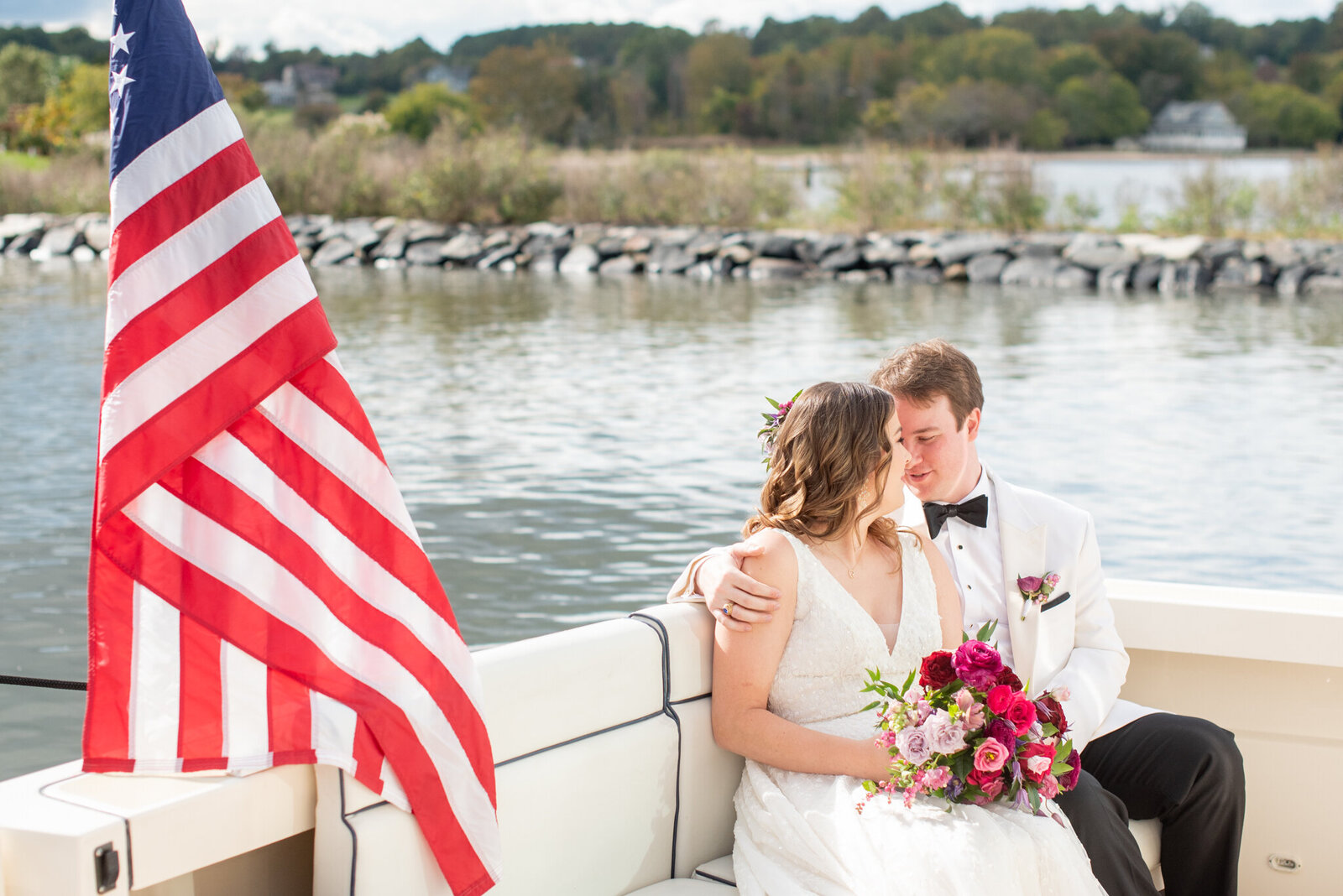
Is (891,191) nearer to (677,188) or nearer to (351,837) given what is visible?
(677,188)

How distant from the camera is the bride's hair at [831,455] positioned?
7.91 ft

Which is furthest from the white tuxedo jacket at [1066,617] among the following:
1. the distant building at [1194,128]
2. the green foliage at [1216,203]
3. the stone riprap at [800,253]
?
the distant building at [1194,128]

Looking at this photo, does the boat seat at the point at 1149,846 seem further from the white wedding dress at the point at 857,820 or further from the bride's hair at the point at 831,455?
the bride's hair at the point at 831,455

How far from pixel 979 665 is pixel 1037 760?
18 cm

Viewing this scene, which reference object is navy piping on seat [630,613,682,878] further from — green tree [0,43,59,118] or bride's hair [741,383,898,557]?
green tree [0,43,59,118]

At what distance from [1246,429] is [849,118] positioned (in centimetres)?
4129

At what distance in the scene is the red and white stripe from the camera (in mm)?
1869

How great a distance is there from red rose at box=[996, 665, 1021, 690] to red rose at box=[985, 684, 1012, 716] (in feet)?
0.07

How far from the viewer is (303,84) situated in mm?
61094

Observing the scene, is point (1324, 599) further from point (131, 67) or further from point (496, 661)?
point (131, 67)

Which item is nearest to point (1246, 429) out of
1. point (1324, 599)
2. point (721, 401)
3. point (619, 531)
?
point (721, 401)

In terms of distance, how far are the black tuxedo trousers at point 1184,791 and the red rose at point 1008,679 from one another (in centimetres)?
61

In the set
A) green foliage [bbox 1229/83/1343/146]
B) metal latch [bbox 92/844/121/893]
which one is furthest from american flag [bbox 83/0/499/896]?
green foliage [bbox 1229/83/1343/146]

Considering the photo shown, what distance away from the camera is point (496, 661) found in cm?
216
